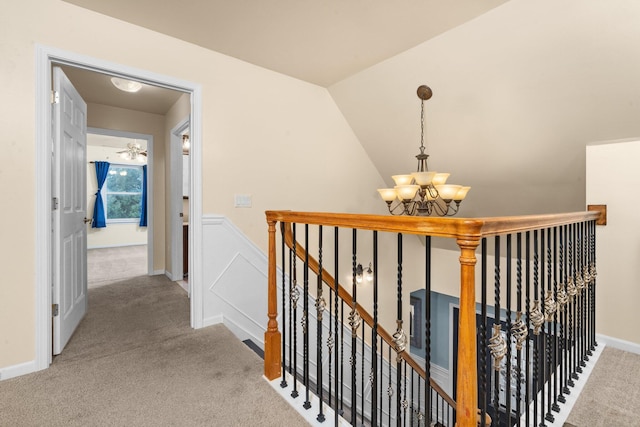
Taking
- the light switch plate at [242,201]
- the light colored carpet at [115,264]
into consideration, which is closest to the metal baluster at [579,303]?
the light switch plate at [242,201]

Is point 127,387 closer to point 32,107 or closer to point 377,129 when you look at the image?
point 32,107

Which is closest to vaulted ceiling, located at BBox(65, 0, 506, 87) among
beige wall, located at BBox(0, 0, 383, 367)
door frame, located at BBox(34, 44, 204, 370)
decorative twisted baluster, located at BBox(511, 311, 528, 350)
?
beige wall, located at BBox(0, 0, 383, 367)

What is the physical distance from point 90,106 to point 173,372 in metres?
3.82

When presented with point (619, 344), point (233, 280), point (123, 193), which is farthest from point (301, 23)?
point (123, 193)

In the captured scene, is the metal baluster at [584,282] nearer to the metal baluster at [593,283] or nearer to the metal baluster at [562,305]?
the metal baluster at [593,283]

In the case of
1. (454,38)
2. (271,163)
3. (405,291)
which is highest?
(454,38)

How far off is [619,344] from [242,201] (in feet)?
10.2

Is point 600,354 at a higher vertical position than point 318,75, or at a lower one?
lower

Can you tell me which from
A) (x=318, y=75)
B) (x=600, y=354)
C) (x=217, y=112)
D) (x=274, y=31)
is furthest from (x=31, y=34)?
(x=600, y=354)

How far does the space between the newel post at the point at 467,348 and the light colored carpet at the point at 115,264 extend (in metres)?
4.55

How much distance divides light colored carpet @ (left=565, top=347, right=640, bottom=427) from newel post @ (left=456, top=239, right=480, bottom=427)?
36.6 inches

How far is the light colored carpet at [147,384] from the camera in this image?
5.24 feet

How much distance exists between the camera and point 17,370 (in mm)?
1971

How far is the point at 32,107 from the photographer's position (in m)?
2.04
